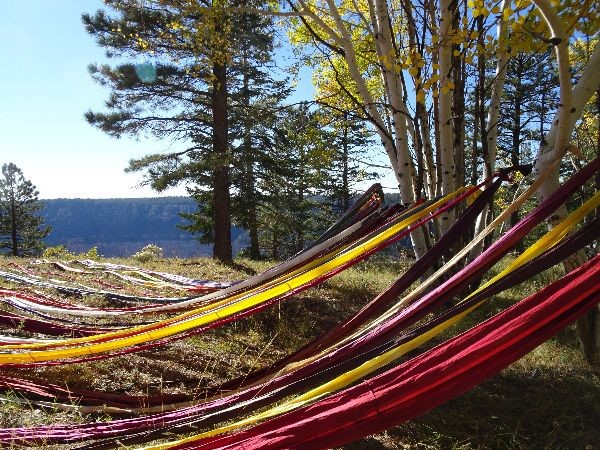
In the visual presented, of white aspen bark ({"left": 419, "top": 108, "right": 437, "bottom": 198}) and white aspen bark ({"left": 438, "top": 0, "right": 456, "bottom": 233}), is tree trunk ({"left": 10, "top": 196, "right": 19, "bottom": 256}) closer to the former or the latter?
white aspen bark ({"left": 419, "top": 108, "right": 437, "bottom": 198})

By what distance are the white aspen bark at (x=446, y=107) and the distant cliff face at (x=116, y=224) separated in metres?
155

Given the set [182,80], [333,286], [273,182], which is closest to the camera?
[333,286]

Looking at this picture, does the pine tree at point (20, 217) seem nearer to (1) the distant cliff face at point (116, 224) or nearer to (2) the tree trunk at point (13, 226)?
(2) the tree trunk at point (13, 226)

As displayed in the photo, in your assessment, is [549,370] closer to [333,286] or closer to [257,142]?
[333,286]

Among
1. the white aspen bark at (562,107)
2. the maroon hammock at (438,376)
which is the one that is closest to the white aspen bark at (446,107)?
the white aspen bark at (562,107)

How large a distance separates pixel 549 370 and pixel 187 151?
10619 millimetres

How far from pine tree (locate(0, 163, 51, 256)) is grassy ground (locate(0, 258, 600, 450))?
121ft

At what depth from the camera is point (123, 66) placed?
1090 centimetres

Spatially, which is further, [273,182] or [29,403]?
[273,182]

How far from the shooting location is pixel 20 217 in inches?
1454

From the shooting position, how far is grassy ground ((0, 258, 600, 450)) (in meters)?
2.66

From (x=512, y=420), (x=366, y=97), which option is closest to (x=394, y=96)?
(x=366, y=97)

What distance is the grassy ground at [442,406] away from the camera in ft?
8.74

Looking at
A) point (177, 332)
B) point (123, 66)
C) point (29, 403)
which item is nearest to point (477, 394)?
point (177, 332)
